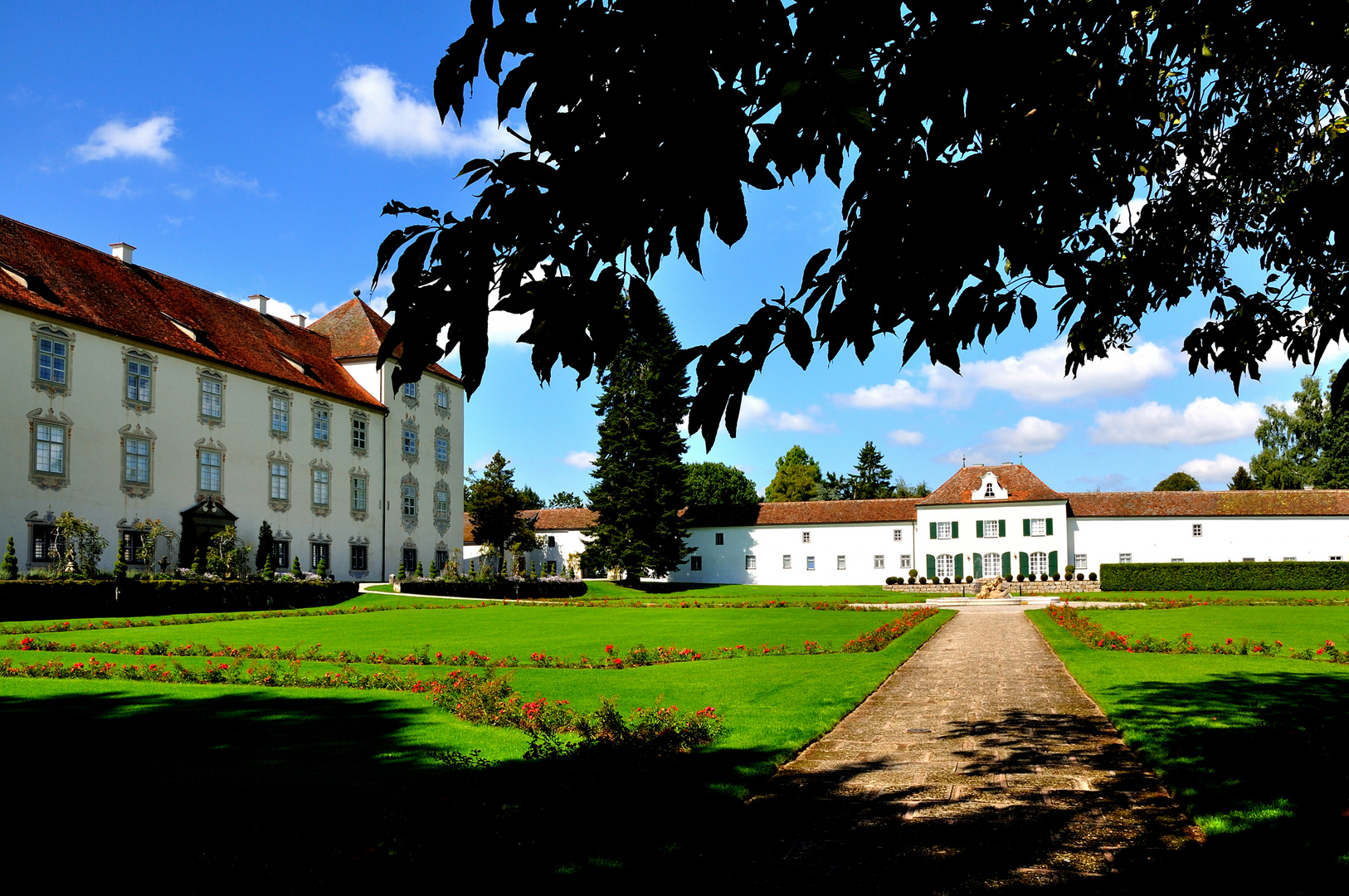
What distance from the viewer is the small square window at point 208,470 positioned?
34.3 meters

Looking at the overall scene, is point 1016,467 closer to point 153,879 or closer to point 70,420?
point 70,420

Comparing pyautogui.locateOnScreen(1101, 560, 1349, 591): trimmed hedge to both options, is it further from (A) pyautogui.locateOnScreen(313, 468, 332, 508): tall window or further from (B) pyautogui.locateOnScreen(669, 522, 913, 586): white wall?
(A) pyautogui.locateOnScreen(313, 468, 332, 508): tall window

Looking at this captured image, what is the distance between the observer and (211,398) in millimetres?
35000

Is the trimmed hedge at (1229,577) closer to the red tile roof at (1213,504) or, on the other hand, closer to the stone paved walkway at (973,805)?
the red tile roof at (1213,504)

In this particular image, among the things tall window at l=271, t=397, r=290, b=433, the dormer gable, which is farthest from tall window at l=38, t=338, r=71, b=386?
the dormer gable

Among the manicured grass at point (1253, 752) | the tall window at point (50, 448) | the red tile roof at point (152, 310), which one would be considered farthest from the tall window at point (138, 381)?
the manicured grass at point (1253, 752)

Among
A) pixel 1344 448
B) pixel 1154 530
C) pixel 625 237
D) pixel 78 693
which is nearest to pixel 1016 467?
pixel 1154 530

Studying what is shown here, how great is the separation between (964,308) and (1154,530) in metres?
57.6

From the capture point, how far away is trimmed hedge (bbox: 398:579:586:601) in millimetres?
36000

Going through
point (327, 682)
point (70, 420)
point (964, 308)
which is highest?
point (70, 420)

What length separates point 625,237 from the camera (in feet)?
9.34

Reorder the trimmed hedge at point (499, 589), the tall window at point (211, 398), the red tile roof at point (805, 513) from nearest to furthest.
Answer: the tall window at point (211, 398)
the trimmed hedge at point (499, 589)
the red tile roof at point (805, 513)

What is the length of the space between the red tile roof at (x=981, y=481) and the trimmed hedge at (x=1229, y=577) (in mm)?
12516

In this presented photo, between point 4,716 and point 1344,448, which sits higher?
point 1344,448
